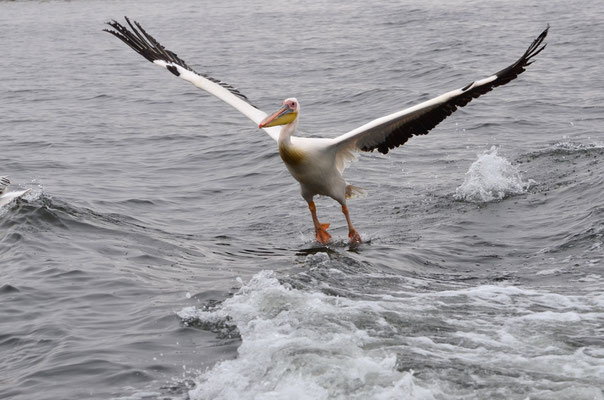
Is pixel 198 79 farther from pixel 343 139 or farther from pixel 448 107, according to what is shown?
pixel 448 107

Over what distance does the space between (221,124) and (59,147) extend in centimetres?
317

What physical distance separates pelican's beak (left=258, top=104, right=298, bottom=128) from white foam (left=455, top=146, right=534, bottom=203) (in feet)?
8.55

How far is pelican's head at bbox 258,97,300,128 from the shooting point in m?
8.96

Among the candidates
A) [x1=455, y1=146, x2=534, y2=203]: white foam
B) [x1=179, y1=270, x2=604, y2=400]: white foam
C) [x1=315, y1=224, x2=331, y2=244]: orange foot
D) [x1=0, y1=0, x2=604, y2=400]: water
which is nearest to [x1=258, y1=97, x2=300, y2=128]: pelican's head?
Answer: [x1=315, y1=224, x2=331, y2=244]: orange foot

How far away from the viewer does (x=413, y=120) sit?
30.1ft

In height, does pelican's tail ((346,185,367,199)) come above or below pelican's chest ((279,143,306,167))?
below

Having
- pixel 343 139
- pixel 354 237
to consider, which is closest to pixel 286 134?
pixel 343 139

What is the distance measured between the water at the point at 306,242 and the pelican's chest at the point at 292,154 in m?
0.90

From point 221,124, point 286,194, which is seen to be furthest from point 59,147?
point 286,194

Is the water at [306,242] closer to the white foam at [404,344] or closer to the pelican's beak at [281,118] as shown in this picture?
the white foam at [404,344]

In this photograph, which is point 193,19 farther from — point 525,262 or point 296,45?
point 525,262

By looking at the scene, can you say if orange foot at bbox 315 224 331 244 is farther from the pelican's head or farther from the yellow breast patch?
the pelican's head

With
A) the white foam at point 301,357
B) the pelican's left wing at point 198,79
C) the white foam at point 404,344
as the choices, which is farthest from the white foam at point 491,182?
the white foam at point 301,357

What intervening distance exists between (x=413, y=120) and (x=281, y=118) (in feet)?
4.47
